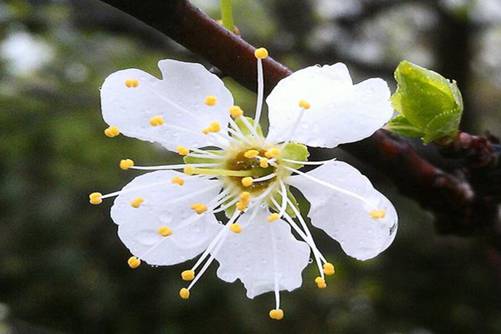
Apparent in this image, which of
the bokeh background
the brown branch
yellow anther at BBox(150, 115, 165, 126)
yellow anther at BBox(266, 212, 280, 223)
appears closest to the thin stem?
the brown branch

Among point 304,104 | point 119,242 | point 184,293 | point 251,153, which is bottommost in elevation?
point 119,242

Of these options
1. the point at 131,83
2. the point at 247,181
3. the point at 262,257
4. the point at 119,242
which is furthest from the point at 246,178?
the point at 119,242

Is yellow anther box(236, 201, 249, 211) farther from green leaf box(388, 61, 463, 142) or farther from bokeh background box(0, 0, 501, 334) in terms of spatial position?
bokeh background box(0, 0, 501, 334)

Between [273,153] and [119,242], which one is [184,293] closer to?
[273,153]

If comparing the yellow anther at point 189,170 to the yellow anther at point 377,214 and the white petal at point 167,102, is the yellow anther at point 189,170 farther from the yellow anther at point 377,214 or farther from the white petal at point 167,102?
the yellow anther at point 377,214

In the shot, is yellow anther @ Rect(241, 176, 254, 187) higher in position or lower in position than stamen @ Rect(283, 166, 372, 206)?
lower

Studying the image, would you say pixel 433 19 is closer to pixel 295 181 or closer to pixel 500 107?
pixel 500 107
